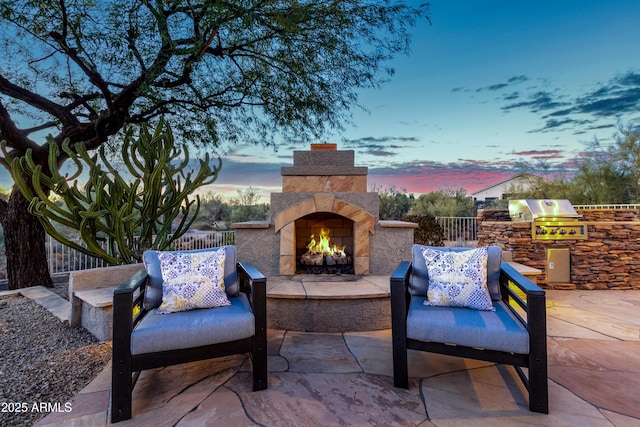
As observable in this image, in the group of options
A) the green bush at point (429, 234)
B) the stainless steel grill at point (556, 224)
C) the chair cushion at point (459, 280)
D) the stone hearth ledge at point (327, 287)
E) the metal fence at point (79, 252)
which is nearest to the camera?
the chair cushion at point (459, 280)

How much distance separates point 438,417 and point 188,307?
168cm

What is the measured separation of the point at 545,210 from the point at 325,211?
3.60 metres

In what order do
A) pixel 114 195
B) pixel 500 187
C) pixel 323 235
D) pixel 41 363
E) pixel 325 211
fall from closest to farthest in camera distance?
pixel 41 363 → pixel 114 195 → pixel 325 211 → pixel 323 235 → pixel 500 187

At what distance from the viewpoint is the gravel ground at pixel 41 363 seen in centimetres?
176

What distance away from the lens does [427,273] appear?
7.68ft

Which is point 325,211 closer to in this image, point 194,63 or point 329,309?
point 329,309

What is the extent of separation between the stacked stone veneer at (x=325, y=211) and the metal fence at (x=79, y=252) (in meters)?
3.66

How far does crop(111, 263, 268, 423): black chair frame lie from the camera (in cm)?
163

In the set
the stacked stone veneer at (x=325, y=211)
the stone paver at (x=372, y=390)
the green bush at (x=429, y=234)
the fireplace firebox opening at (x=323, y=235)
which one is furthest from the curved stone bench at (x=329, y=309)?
the green bush at (x=429, y=234)

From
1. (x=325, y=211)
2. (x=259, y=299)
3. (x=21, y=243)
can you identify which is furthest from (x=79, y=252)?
(x=259, y=299)

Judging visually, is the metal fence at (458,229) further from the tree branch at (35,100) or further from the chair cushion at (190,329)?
the tree branch at (35,100)

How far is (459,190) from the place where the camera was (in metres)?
10.7

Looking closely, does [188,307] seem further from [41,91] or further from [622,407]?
[41,91]

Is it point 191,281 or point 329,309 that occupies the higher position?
point 191,281
